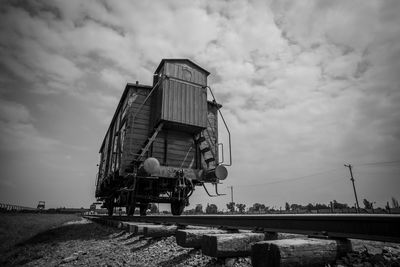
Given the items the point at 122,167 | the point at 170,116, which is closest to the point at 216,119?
the point at 170,116

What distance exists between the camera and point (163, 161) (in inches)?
371

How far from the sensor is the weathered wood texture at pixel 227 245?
2292 mm

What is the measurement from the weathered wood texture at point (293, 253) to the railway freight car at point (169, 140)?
6.45m

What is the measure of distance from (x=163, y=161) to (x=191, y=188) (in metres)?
1.52

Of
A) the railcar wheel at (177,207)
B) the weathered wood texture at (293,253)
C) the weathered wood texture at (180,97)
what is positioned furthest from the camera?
the railcar wheel at (177,207)

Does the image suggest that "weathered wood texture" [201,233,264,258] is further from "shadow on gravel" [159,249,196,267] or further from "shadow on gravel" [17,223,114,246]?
"shadow on gravel" [17,223,114,246]

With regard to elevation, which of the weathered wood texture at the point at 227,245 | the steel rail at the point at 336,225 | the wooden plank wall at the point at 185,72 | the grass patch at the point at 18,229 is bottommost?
the grass patch at the point at 18,229

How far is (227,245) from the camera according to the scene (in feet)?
7.66

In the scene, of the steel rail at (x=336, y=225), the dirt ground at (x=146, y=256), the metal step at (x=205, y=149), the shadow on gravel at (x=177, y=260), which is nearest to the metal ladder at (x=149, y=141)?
the metal step at (x=205, y=149)

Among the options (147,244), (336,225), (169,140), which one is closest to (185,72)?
(169,140)

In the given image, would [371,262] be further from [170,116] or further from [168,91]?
[168,91]

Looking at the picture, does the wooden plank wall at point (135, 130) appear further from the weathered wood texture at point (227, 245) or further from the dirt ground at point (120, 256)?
the weathered wood texture at point (227, 245)

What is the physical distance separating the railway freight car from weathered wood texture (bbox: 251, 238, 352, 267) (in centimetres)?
645

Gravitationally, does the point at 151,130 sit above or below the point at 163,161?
above
